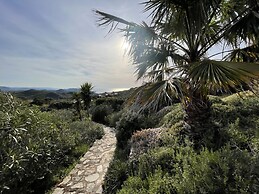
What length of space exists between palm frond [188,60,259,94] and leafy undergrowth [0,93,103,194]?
2.99 metres

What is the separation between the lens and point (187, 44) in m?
4.11

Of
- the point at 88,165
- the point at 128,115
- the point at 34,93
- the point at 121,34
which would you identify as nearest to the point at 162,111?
the point at 128,115

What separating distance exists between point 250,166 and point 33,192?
4294 mm

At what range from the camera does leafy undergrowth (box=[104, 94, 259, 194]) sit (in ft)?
7.06

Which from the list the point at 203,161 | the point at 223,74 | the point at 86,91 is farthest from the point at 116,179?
the point at 86,91

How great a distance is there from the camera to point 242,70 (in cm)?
254

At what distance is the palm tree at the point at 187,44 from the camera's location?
296 centimetres

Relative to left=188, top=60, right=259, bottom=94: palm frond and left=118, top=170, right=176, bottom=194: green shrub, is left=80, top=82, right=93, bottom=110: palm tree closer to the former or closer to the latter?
left=118, top=170, right=176, bottom=194: green shrub

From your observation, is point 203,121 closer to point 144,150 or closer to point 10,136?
point 144,150

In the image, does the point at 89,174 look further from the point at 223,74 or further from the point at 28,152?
the point at 223,74

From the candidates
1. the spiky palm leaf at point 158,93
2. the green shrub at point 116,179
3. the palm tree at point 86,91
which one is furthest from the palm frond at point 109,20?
the palm tree at point 86,91

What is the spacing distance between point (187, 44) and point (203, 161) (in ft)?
8.37

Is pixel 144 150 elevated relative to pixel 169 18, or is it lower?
lower

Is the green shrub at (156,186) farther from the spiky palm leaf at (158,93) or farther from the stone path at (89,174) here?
the stone path at (89,174)
